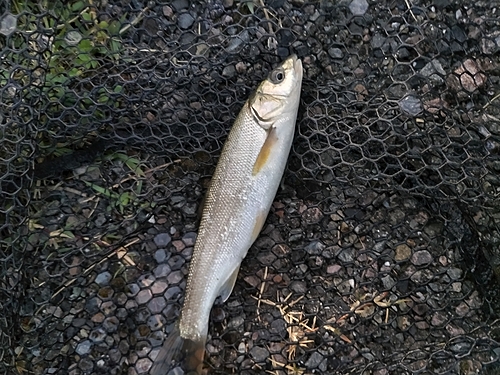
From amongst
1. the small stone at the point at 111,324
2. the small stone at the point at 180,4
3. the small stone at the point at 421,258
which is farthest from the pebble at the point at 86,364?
the small stone at the point at 180,4

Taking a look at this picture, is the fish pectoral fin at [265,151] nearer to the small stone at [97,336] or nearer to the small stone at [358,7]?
the small stone at [358,7]

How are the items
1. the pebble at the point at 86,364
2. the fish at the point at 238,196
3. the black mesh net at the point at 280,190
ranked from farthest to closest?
the pebble at the point at 86,364 < the black mesh net at the point at 280,190 < the fish at the point at 238,196

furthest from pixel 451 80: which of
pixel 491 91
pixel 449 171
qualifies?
pixel 449 171

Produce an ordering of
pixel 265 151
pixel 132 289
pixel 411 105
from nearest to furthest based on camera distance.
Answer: pixel 265 151, pixel 411 105, pixel 132 289

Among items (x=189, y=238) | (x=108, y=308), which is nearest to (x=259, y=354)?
(x=189, y=238)

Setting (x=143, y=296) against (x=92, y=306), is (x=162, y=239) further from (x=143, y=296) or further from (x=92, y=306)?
(x=92, y=306)

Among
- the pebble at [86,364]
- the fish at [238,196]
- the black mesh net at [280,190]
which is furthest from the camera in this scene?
the pebble at [86,364]
